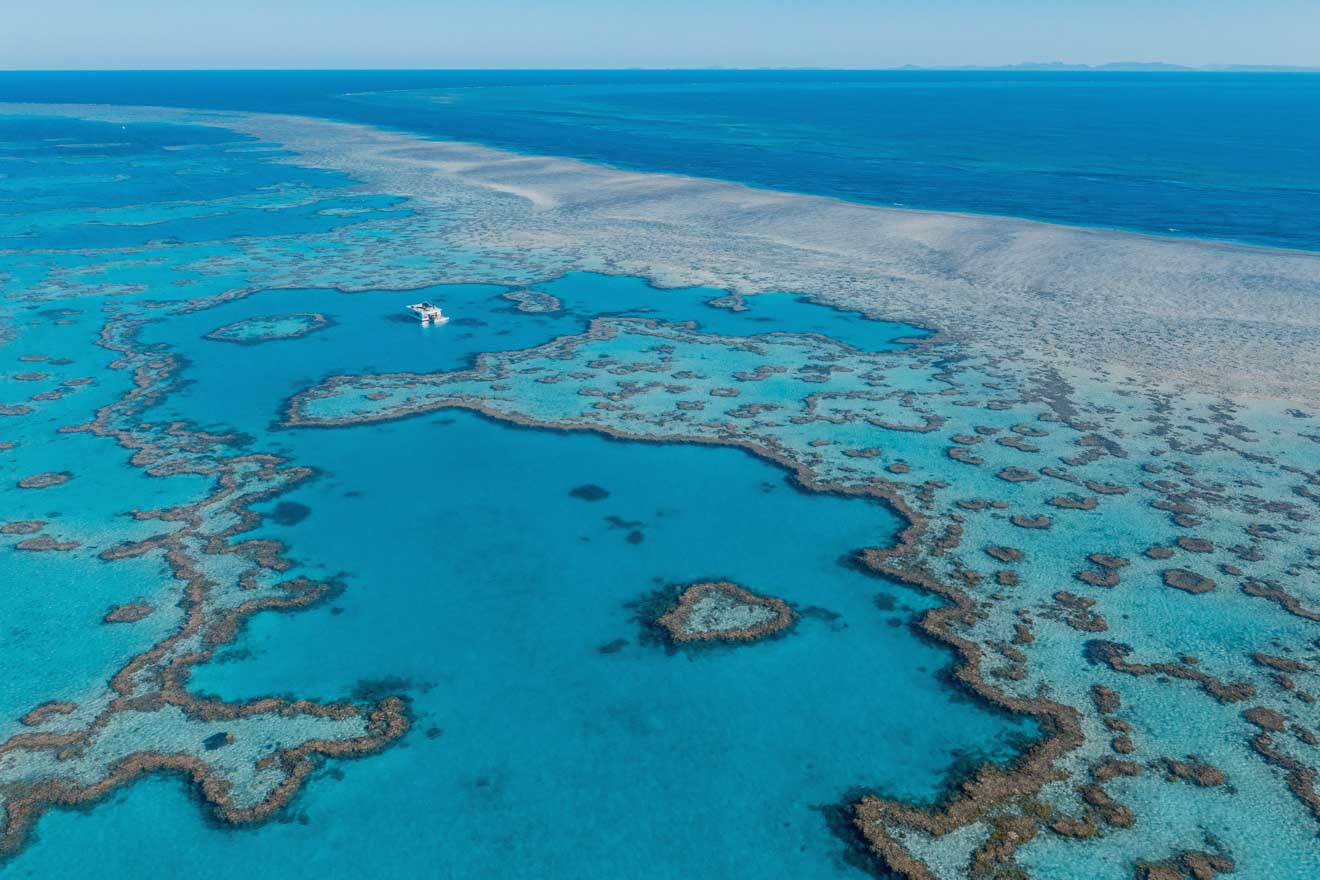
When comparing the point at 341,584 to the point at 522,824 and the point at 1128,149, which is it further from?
the point at 1128,149

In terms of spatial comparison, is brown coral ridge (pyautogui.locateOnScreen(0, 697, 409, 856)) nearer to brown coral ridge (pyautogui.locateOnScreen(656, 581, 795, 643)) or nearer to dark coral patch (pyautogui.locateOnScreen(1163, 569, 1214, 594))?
brown coral ridge (pyautogui.locateOnScreen(656, 581, 795, 643))

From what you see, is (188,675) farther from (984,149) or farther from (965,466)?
(984,149)

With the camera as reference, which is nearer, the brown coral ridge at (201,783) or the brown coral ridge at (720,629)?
the brown coral ridge at (201,783)

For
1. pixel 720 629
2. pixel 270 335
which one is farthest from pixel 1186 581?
pixel 270 335

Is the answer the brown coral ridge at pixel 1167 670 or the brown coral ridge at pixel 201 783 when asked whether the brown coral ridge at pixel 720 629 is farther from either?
the brown coral ridge at pixel 1167 670

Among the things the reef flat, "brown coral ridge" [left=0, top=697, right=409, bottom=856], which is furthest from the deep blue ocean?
"brown coral ridge" [left=0, top=697, right=409, bottom=856]

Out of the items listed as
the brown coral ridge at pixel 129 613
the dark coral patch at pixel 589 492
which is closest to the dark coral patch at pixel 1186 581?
the dark coral patch at pixel 589 492

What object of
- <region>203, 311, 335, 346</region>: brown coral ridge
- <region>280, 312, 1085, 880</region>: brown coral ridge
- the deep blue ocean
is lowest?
<region>280, 312, 1085, 880</region>: brown coral ridge
